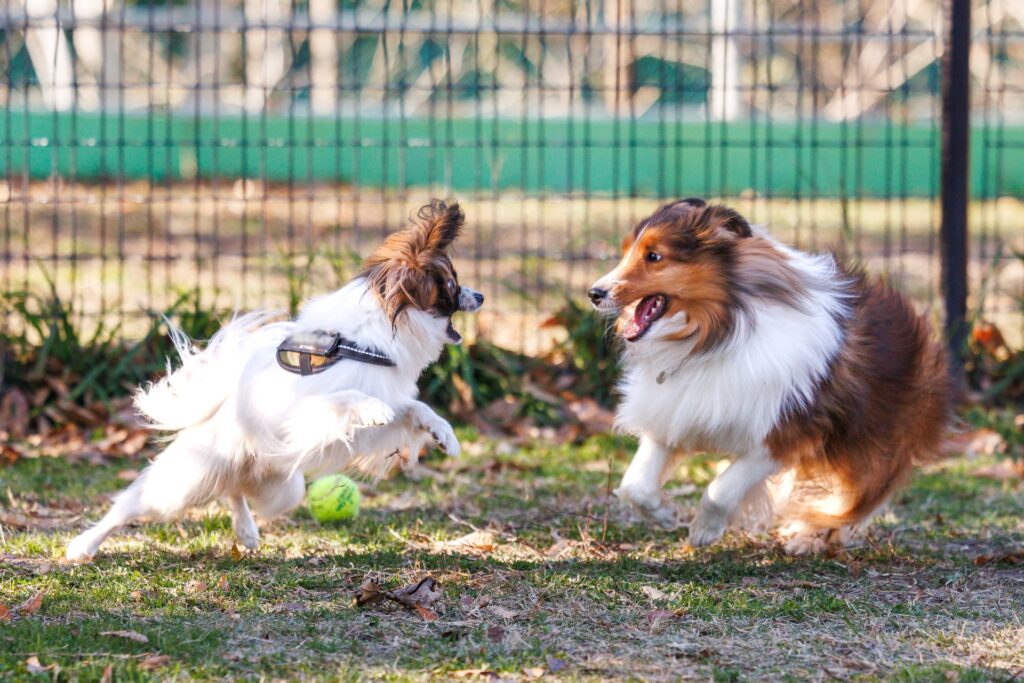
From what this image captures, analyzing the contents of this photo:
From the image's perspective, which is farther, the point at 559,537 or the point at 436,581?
the point at 559,537

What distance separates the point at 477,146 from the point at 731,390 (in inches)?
117

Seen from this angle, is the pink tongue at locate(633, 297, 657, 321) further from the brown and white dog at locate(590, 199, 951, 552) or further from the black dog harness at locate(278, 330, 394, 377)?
the black dog harness at locate(278, 330, 394, 377)

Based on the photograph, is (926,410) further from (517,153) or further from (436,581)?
(517,153)

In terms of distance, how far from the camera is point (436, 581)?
3912 mm

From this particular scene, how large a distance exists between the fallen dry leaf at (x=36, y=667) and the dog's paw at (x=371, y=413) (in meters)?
1.11

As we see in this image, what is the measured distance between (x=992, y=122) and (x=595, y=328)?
427 inches

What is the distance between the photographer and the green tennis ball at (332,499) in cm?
468

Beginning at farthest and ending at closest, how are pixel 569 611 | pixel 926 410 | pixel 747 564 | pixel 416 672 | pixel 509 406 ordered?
Result: pixel 509 406, pixel 926 410, pixel 747 564, pixel 569 611, pixel 416 672

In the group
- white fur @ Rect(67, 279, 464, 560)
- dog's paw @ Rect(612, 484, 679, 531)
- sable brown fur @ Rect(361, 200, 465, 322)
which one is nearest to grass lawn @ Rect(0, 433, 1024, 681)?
dog's paw @ Rect(612, 484, 679, 531)

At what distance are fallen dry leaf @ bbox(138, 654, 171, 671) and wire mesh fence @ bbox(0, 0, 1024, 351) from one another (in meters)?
3.59

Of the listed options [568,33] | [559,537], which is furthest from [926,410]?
[568,33]

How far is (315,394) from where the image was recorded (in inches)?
153

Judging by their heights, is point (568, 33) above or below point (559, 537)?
above

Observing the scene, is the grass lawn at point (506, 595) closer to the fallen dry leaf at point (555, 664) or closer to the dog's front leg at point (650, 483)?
the fallen dry leaf at point (555, 664)
